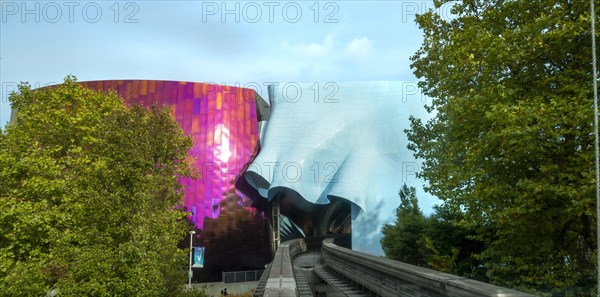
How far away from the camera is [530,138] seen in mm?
8523

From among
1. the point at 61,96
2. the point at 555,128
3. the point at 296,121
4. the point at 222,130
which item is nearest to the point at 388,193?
the point at 296,121

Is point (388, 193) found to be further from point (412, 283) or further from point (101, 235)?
point (412, 283)

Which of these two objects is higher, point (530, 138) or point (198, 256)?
point (530, 138)

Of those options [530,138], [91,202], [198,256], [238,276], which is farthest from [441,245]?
[238,276]

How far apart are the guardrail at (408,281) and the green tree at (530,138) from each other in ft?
8.73

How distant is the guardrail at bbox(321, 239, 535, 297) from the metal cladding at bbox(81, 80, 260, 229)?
33554 millimetres

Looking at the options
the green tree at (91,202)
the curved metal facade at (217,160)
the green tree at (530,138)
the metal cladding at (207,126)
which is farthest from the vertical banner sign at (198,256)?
the green tree at (530,138)

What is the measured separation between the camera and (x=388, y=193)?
164 feet

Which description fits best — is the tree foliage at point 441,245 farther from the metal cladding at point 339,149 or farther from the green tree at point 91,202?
the metal cladding at point 339,149

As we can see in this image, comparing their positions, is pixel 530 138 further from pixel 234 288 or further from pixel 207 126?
pixel 207 126

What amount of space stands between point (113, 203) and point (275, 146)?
36561 mm

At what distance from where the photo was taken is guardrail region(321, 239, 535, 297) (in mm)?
5516

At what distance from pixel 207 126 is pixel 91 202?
35.1 m

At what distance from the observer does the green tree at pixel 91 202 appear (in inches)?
529
